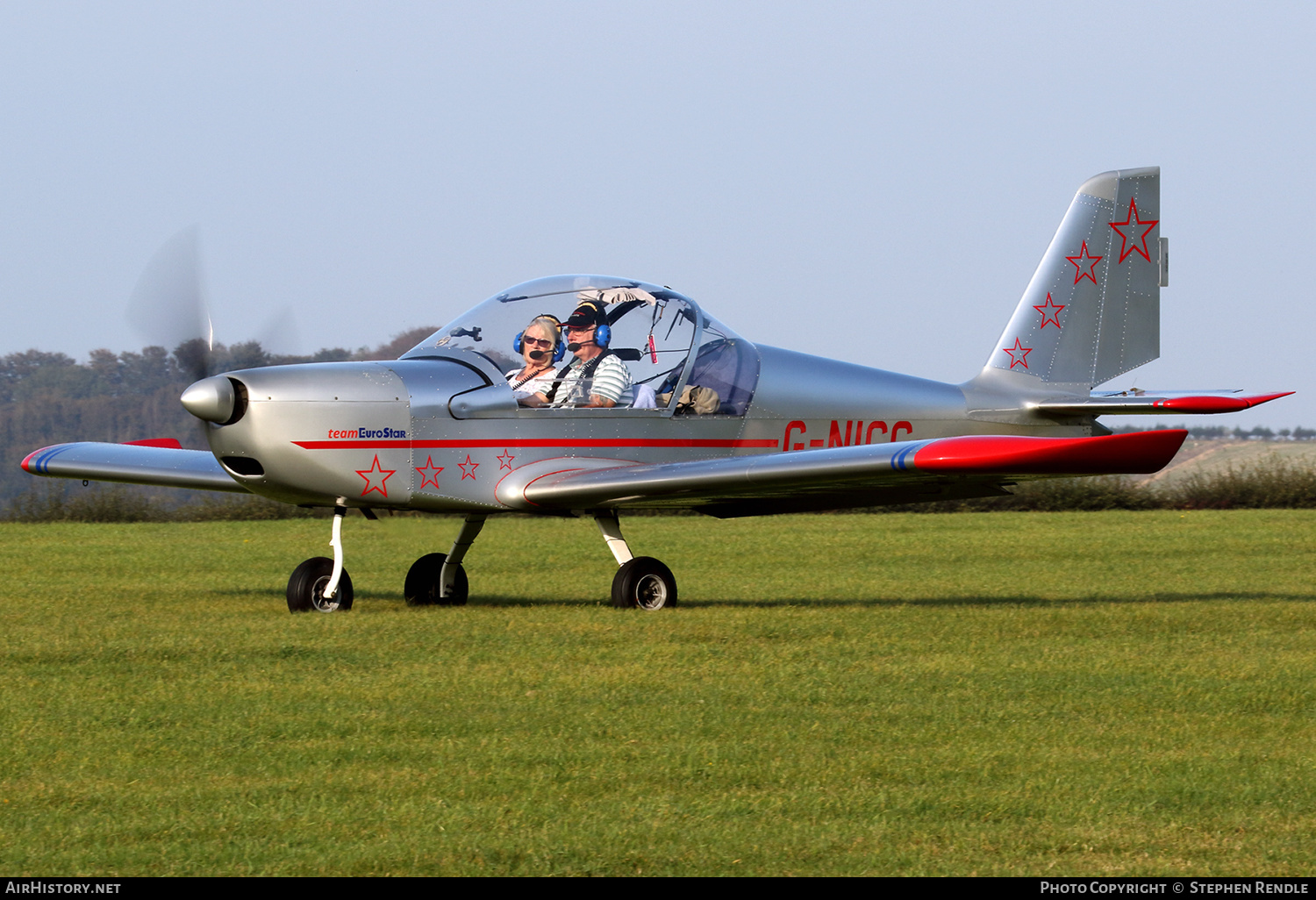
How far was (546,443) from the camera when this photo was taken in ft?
36.6

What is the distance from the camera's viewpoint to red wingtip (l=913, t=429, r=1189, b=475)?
8.99 m

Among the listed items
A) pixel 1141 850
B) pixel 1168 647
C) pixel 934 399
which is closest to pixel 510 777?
pixel 1141 850

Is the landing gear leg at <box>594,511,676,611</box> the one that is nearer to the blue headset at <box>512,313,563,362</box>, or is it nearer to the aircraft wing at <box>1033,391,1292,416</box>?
the blue headset at <box>512,313,563,362</box>

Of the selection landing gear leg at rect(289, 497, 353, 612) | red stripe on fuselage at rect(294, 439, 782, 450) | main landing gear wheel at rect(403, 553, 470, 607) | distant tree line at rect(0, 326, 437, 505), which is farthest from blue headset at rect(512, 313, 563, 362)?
distant tree line at rect(0, 326, 437, 505)

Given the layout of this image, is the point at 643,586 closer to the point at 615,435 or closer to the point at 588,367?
the point at 615,435

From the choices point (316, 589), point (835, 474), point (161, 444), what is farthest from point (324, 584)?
point (161, 444)

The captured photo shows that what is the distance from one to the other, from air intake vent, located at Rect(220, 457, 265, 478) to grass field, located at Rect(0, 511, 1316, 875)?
1010 mm

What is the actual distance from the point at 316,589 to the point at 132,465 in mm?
3360

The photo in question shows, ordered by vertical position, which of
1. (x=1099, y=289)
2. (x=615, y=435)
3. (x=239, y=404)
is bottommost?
(x=615, y=435)

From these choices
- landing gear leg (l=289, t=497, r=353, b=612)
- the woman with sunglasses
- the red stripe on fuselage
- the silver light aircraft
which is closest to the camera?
the silver light aircraft

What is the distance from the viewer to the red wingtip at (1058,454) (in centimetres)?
899

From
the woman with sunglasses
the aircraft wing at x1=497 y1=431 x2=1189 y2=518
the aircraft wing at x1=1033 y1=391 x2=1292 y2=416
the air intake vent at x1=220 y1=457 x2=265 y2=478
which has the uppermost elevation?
the woman with sunglasses
